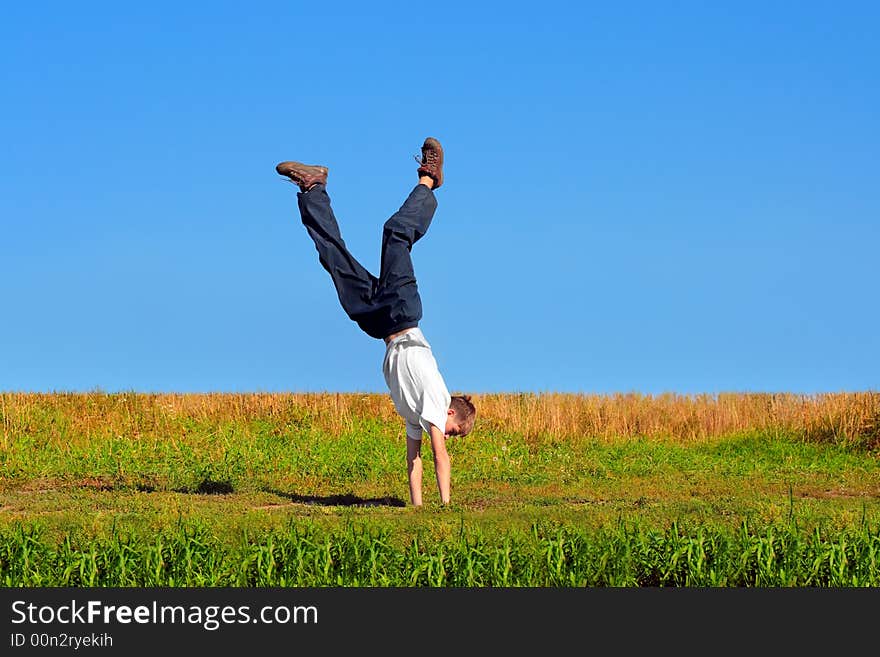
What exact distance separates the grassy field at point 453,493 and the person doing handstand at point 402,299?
77 centimetres

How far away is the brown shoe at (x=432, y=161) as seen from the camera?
9914 mm

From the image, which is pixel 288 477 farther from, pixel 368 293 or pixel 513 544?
pixel 513 544

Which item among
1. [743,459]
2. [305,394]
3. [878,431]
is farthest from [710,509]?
[305,394]

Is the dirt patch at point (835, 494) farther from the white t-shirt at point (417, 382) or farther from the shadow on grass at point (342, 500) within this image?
the white t-shirt at point (417, 382)

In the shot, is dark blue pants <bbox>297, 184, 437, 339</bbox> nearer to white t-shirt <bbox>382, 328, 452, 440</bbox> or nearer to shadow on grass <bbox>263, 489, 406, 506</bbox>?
white t-shirt <bbox>382, 328, 452, 440</bbox>

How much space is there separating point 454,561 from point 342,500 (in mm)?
4072

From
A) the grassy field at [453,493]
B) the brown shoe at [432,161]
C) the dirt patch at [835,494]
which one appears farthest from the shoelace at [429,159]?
the dirt patch at [835,494]

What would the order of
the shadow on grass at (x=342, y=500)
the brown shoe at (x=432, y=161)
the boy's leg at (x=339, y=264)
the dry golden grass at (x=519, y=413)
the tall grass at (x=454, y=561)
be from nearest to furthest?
1. the tall grass at (x=454, y=561)
2. the boy's leg at (x=339, y=264)
3. the brown shoe at (x=432, y=161)
4. the shadow on grass at (x=342, y=500)
5. the dry golden grass at (x=519, y=413)

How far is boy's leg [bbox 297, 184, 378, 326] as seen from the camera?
977cm

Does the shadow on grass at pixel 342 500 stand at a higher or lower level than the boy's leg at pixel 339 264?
lower

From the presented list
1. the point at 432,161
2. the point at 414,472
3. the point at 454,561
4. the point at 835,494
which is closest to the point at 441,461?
the point at 414,472

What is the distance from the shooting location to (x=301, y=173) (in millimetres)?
10031

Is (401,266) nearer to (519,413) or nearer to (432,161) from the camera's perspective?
(432,161)

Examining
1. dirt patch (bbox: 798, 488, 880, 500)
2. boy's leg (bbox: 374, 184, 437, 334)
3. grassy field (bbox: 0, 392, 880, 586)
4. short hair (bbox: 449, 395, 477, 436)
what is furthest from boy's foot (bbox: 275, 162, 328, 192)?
dirt patch (bbox: 798, 488, 880, 500)
